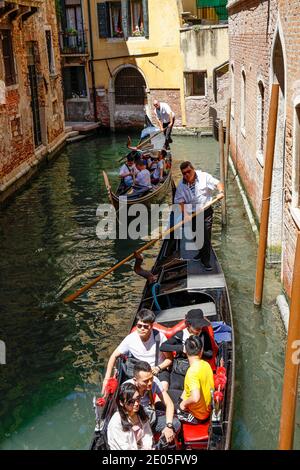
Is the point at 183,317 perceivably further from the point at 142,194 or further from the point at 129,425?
the point at 142,194

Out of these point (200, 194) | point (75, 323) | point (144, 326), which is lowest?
point (75, 323)

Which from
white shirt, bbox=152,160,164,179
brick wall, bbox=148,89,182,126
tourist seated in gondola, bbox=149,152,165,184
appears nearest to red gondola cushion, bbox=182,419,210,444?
tourist seated in gondola, bbox=149,152,165,184

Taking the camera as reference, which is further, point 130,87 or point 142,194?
point 130,87

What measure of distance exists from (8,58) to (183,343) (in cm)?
910

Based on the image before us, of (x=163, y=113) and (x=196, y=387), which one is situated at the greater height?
(x=163, y=113)

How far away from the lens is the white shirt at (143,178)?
9.70 metres

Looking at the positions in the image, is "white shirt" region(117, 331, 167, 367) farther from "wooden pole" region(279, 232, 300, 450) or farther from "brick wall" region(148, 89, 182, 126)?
"brick wall" region(148, 89, 182, 126)

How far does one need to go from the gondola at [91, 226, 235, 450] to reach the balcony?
1317 cm

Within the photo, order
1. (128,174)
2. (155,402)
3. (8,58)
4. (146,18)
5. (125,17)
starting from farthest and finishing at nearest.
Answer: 1. (125,17)
2. (146,18)
3. (8,58)
4. (128,174)
5. (155,402)

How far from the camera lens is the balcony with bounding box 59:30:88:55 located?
1861 cm

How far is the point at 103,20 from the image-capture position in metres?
18.1

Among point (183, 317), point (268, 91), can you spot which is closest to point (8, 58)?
point (268, 91)
